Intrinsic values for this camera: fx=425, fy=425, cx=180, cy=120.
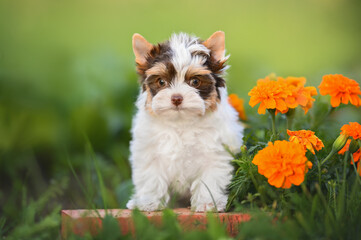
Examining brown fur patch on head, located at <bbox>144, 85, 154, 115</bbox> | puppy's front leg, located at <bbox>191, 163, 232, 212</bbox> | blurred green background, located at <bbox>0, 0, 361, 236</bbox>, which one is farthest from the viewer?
blurred green background, located at <bbox>0, 0, 361, 236</bbox>

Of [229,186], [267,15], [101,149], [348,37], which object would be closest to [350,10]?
[348,37]

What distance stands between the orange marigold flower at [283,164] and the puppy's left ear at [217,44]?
0.97m

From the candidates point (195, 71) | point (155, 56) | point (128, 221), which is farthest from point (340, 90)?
point (128, 221)

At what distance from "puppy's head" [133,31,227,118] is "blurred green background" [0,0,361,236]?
0.45m

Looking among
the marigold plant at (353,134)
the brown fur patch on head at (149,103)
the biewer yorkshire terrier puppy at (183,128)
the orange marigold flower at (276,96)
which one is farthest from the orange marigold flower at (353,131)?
the brown fur patch on head at (149,103)

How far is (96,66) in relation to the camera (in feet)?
20.8

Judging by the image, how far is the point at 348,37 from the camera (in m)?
9.67

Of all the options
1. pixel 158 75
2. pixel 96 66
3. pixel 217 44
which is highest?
pixel 96 66

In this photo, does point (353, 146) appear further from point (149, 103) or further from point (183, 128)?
point (149, 103)

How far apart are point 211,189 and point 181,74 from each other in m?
0.90

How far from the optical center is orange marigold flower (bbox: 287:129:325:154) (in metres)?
2.93

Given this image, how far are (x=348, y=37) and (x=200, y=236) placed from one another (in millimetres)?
8561

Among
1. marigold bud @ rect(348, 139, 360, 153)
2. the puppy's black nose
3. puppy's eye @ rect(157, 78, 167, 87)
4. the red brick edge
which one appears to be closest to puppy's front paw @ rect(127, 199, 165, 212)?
the red brick edge

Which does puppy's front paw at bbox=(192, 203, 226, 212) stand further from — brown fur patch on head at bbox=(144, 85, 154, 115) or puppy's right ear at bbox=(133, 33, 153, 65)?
puppy's right ear at bbox=(133, 33, 153, 65)
